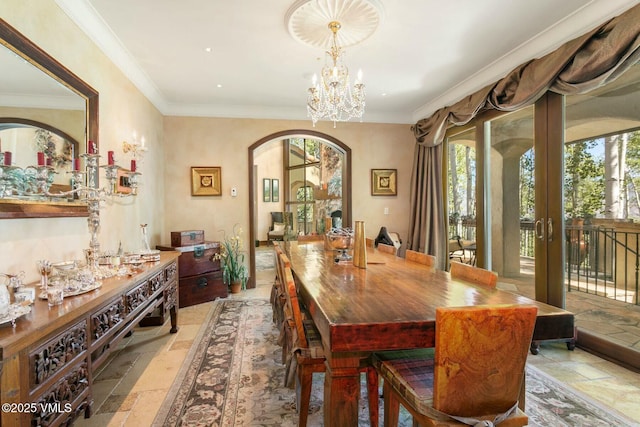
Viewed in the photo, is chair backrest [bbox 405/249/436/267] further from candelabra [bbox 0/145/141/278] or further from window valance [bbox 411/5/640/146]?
candelabra [bbox 0/145/141/278]

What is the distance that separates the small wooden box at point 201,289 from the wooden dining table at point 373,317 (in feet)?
8.59

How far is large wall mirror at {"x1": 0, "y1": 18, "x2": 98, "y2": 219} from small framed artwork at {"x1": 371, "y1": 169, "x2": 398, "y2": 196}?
146 inches

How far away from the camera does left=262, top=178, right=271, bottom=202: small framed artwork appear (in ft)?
31.4

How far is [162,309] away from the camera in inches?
105

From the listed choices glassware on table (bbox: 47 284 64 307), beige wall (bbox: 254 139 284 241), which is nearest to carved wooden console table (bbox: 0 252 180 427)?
glassware on table (bbox: 47 284 64 307)

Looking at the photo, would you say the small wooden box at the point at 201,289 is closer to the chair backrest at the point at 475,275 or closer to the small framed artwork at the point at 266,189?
the chair backrest at the point at 475,275

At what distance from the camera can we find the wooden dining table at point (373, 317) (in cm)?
108

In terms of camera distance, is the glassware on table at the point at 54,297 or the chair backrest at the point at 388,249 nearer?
the glassware on table at the point at 54,297

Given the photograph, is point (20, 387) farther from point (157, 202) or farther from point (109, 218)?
point (157, 202)

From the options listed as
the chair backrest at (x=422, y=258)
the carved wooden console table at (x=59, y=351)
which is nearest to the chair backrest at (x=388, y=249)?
the chair backrest at (x=422, y=258)

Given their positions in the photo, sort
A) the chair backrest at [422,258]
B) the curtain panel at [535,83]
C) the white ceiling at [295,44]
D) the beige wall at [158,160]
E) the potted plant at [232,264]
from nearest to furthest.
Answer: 1. the beige wall at [158,160]
2. the curtain panel at [535,83]
3. the chair backrest at [422,258]
4. the white ceiling at [295,44]
5. the potted plant at [232,264]

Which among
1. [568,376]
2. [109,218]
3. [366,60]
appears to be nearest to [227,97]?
[366,60]

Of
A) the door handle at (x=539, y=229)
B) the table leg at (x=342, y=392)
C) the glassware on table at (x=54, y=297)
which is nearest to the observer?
the table leg at (x=342, y=392)

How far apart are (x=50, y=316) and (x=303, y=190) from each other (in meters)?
6.86
